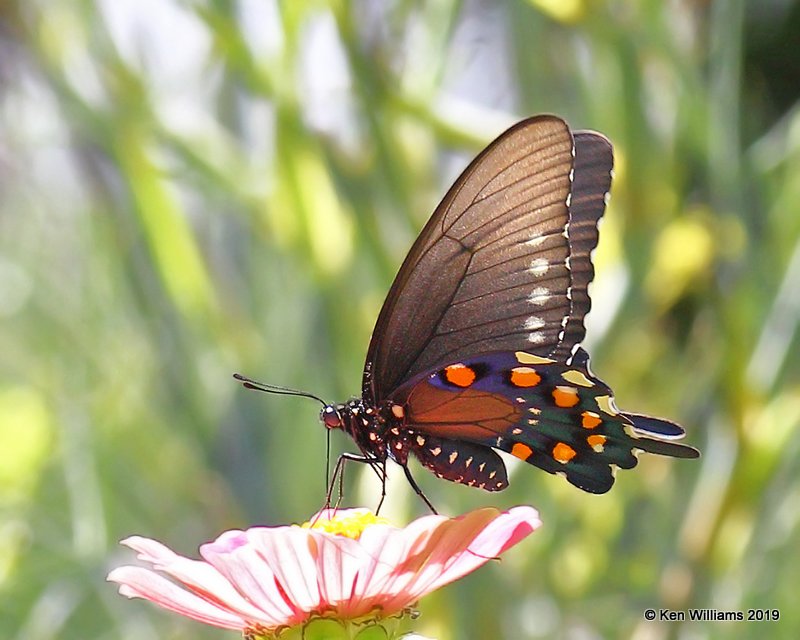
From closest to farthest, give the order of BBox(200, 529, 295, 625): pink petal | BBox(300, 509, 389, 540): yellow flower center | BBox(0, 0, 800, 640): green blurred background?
BBox(200, 529, 295, 625): pink petal < BBox(300, 509, 389, 540): yellow flower center < BBox(0, 0, 800, 640): green blurred background

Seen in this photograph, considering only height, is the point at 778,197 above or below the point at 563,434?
above

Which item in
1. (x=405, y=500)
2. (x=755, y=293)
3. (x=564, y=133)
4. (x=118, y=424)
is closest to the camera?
(x=564, y=133)

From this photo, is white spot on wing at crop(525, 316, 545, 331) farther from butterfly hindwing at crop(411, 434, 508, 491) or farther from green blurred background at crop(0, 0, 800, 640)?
green blurred background at crop(0, 0, 800, 640)

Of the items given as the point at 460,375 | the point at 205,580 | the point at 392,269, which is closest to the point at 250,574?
the point at 205,580

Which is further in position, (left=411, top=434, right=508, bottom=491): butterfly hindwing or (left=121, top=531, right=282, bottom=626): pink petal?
(left=411, top=434, right=508, bottom=491): butterfly hindwing

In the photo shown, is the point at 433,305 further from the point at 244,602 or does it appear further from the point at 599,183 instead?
the point at 244,602

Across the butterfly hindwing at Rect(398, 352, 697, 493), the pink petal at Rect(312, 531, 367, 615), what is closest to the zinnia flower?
the pink petal at Rect(312, 531, 367, 615)

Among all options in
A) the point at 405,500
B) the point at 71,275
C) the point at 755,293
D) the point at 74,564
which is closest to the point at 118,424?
the point at 71,275
